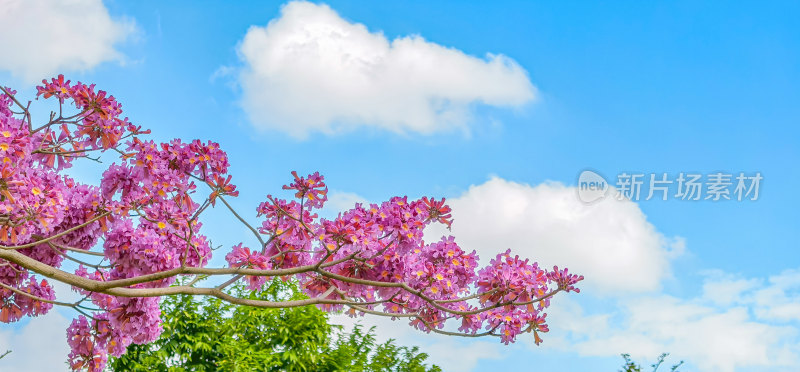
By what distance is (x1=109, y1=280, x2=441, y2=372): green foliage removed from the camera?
37.5 feet

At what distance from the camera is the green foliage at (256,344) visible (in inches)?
450

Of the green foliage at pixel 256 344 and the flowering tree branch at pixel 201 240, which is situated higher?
the green foliage at pixel 256 344

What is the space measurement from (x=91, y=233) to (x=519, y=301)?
345 cm

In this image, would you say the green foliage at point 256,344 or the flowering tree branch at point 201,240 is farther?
the green foliage at point 256,344

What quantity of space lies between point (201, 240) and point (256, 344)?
245 inches

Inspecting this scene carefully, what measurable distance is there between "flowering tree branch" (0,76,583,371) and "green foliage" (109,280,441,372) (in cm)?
528

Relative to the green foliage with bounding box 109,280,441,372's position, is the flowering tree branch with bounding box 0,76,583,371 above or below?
below

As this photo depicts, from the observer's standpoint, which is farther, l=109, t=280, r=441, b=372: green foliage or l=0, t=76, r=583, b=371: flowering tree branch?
l=109, t=280, r=441, b=372: green foliage

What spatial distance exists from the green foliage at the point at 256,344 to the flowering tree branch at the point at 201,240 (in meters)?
5.28

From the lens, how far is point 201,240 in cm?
602

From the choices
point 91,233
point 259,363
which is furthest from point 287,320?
point 91,233

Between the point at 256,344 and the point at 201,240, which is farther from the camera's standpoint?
the point at 256,344

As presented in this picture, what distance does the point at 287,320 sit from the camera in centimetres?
1192

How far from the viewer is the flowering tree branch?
527 centimetres
